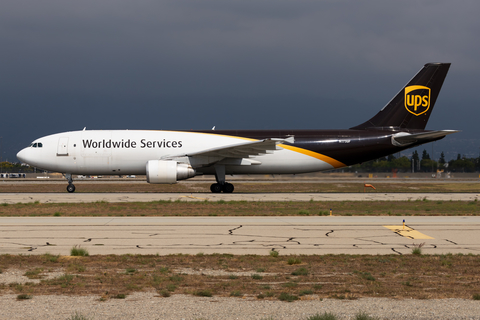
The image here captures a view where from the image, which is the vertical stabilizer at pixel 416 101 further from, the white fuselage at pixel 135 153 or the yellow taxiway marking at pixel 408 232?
the yellow taxiway marking at pixel 408 232

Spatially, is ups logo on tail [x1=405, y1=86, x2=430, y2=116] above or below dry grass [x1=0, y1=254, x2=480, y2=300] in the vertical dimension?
above

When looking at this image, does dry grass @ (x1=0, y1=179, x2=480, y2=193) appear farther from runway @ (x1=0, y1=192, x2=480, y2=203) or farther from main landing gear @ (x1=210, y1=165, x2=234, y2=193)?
runway @ (x1=0, y1=192, x2=480, y2=203)

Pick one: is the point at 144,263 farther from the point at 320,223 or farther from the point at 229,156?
the point at 229,156

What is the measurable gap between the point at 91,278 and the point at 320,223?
32.5 feet

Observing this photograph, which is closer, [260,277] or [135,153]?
[260,277]

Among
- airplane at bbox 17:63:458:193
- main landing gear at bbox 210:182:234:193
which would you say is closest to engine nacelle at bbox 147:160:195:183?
airplane at bbox 17:63:458:193

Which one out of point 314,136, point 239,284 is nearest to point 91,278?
point 239,284

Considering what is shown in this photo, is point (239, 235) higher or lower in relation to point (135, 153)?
lower

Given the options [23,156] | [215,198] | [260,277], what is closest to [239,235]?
[260,277]

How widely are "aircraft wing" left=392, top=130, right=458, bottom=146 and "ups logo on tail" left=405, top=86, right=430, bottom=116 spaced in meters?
2.50

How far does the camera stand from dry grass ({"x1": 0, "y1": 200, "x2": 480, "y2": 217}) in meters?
20.2

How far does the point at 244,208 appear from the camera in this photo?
2239 centimetres

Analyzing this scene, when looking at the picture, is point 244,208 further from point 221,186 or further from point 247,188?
point 247,188

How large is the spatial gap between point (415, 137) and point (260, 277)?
27.4 meters
